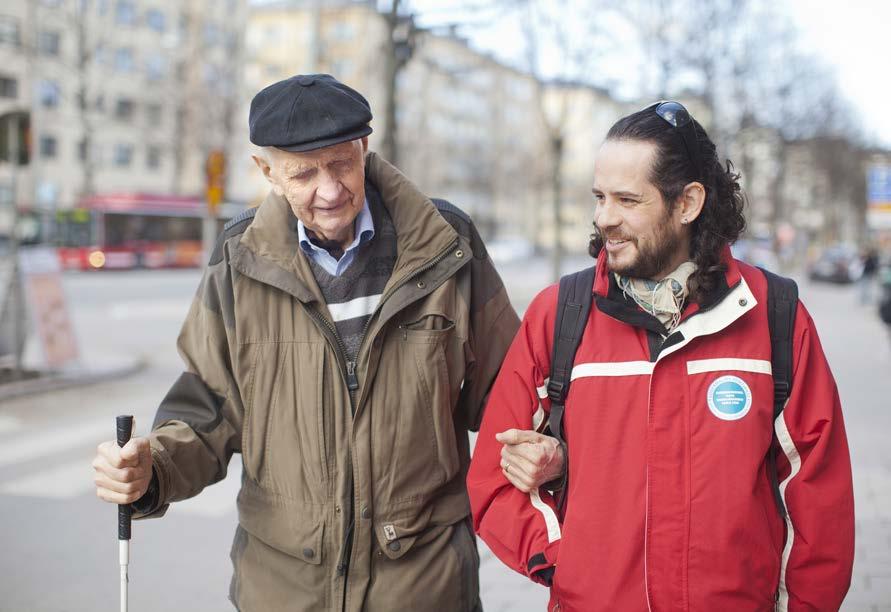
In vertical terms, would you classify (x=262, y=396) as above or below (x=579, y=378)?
below

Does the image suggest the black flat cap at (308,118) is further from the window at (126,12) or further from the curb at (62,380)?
the window at (126,12)

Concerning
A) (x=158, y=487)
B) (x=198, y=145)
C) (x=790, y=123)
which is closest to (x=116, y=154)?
(x=198, y=145)

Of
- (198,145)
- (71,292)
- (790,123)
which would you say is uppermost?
(790,123)

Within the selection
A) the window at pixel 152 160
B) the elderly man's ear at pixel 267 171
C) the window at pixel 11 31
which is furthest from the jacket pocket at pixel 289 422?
the window at pixel 152 160

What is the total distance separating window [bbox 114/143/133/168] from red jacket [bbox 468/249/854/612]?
193ft

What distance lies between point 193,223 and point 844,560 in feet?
123

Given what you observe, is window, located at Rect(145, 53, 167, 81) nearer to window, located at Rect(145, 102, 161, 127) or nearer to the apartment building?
the apartment building

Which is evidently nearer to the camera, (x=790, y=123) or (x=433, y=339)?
(x=433, y=339)

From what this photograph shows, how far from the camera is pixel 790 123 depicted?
34500 millimetres

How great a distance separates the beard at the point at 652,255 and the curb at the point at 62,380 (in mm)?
9584

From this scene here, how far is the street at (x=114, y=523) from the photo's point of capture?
196 inches

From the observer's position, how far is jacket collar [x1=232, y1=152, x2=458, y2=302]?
2412 millimetres

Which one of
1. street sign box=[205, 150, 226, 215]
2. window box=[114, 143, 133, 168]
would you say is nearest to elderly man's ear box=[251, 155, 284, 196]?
street sign box=[205, 150, 226, 215]

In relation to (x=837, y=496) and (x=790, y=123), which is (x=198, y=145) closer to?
(x=790, y=123)
